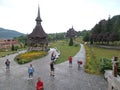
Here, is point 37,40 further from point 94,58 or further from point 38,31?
point 94,58

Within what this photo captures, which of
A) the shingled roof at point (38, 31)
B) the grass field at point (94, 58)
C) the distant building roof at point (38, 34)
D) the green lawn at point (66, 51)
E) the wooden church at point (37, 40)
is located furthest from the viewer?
the shingled roof at point (38, 31)

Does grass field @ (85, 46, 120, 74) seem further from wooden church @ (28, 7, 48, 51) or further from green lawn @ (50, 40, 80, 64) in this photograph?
wooden church @ (28, 7, 48, 51)

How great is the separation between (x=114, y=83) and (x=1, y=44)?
108151 mm

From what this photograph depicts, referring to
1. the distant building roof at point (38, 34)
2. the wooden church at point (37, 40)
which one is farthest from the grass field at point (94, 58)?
the distant building roof at point (38, 34)

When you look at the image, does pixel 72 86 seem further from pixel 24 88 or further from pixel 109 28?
pixel 109 28

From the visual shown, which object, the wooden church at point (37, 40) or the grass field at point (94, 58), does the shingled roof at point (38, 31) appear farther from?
the grass field at point (94, 58)

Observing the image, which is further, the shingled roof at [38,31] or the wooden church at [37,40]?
the shingled roof at [38,31]

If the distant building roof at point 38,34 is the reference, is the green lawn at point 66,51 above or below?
below

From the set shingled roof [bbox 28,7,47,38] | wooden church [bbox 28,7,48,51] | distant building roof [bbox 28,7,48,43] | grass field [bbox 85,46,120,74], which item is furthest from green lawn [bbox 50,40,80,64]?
shingled roof [bbox 28,7,47,38]

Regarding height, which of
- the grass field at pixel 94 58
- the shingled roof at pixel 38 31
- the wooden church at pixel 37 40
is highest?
the shingled roof at pixel 38 31

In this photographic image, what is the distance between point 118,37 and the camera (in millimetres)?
72812

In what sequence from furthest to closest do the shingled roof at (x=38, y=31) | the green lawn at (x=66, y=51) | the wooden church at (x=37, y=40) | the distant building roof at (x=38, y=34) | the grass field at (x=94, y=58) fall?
the shingled roof at (x=38, y=31), the distant building roof at (x=38, y=34), the wooden church at (x=37, y=40), the green lawn at (x=66, y=51), the grass field at (x=94, y=58)

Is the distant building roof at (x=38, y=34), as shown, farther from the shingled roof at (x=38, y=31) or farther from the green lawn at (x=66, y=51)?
the green lawn at (x=66, y=51)

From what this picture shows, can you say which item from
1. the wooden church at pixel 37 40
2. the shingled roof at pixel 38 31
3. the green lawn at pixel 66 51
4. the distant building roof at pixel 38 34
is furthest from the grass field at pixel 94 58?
the shingled roof at pixel 38 31
